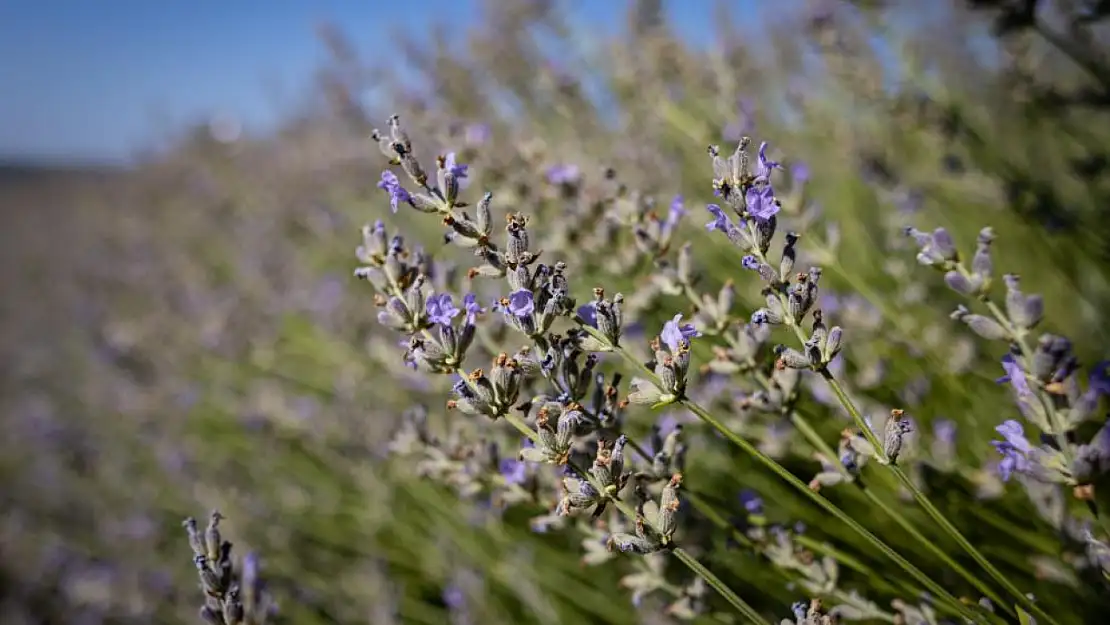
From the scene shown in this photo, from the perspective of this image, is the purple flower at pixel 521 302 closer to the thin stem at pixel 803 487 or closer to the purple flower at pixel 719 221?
the thin stem at pixel 803 487

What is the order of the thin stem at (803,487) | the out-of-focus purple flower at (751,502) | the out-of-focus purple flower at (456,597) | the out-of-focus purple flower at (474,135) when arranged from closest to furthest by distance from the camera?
1. the thin stem at (803,487)
2. the out-of-focus purple flower at (751,502)
3. the out-of-focus purple flower at (474,135)
4. the out-of-focus purple flower at (456,597)

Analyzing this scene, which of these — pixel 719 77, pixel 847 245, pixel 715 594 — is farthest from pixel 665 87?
pixel 715 594

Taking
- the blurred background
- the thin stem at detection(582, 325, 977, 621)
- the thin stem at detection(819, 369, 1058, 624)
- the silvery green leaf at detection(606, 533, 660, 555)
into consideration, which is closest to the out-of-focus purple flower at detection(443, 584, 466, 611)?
the blurred background

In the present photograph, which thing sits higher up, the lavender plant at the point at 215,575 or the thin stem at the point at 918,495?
the thin stem at the point at 918,495

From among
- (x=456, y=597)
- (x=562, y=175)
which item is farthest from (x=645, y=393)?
(x=456, y=597)

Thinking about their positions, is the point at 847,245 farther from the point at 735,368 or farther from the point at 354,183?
the point at 354,183

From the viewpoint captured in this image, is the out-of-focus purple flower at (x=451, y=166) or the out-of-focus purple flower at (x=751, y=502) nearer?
the out-of-focus purple flower at (x=451, y=166)

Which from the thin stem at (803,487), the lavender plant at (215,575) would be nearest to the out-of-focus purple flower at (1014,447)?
the thin stem at (803,487)
